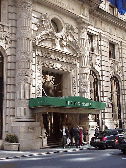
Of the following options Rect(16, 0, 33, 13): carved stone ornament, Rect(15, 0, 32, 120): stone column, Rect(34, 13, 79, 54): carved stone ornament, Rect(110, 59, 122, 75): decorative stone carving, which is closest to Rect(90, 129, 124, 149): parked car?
Rect(15, 0, 32, 120): stone column

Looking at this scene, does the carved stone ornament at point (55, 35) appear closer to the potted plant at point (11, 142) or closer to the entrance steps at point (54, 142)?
the potted plant at point (11, 142)

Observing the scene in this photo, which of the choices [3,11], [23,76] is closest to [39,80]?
[23,76]

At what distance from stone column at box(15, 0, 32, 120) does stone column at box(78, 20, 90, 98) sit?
22.7 ft

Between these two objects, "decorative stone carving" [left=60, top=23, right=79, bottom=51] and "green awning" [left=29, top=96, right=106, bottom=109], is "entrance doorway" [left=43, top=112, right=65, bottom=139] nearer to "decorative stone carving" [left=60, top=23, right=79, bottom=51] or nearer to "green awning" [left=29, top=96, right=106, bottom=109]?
"green awning" [left=29, top=96, right=106, bottom=109]

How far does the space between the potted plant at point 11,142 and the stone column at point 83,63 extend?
919 cm

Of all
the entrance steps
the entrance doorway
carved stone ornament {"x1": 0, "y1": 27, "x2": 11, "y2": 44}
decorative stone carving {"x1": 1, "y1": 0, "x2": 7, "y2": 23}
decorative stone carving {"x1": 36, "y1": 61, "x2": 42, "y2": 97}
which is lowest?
the entrance steps

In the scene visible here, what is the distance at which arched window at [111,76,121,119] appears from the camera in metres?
32.8

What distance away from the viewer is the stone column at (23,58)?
69.9 feet

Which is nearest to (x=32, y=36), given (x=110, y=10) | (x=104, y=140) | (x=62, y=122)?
(x=62, y=122)

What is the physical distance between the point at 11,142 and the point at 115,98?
56.1 feet

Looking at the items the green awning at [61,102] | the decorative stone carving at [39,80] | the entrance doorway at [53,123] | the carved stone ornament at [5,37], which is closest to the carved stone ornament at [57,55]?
the decorative stone carving at [39,80]

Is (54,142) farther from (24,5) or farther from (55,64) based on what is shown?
(24,5)

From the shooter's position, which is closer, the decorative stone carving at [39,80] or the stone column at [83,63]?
the decorative stone carving at [39,80]

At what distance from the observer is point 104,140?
20.2 metres
